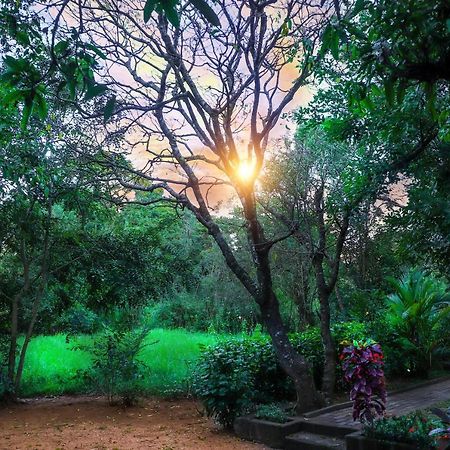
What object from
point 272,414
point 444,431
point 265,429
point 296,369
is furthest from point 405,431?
point 296,369

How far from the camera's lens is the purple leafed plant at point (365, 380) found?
15.9 ft

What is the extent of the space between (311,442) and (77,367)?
6684mm

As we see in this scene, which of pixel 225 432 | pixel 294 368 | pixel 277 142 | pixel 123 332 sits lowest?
pixel 225 432

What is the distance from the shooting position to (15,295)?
9453mm

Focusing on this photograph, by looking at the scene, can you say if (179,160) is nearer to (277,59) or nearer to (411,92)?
(277,59)

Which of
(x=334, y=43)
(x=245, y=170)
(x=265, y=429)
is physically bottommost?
(x=265, y=429)

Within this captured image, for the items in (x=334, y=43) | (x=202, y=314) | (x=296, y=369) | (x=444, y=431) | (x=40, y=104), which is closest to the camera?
(x=40, y=104)

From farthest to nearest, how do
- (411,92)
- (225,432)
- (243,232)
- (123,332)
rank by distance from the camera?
1. (243,232)
2. (123,332)
3. (225,432)
4. (411,92)

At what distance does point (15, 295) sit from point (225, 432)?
17.1 ft

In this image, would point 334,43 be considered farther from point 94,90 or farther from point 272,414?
point 272,414

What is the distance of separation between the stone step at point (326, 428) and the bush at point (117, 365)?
12.5 feet

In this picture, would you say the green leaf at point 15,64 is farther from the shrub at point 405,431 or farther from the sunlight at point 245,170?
the sunlight at point 245,170

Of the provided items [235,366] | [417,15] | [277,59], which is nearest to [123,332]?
[235,366]

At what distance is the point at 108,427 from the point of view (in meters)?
7.14
